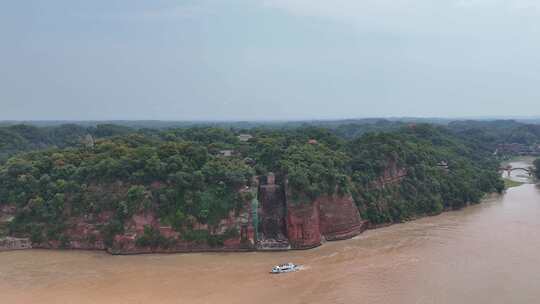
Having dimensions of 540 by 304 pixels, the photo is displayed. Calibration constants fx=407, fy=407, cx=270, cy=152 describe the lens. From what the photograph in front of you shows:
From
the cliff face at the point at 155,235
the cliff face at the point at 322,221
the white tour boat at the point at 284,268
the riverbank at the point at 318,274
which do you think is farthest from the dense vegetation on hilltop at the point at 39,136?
the white tour boat at the point at 284,268

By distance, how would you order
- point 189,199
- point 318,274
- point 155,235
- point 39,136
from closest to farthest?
1. point 318,274
2. point 155,235
3. point 189,199
4. point 39,136

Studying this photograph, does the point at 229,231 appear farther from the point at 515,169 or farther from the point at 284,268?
the point at 515,169

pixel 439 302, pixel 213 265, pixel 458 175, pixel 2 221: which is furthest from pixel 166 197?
pixel 458 175

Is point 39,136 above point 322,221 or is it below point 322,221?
above

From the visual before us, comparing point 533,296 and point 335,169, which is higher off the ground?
point 335,169

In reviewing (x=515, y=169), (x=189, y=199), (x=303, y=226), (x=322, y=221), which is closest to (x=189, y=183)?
(x=189, y=199)

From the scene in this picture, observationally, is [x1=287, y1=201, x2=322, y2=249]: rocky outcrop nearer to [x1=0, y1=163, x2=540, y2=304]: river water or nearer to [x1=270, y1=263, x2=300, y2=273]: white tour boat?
[x1=0, y1=163, x2=540, y2=304]: river water

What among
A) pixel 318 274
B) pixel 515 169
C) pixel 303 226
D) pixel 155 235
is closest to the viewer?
pixel 318 274

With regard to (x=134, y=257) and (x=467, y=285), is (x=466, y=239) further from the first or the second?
(x=134, y=257)
